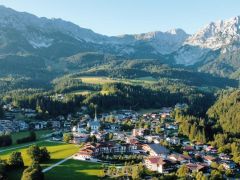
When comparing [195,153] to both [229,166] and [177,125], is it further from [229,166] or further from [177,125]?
[177,125]

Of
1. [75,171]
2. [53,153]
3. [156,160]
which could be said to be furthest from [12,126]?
[156,160]

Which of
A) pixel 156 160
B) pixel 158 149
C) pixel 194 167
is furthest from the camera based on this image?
pixel 158 149

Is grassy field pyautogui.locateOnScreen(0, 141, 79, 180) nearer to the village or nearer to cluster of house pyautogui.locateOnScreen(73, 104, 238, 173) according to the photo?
the village

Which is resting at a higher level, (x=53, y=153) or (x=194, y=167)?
(x=53, y=153)

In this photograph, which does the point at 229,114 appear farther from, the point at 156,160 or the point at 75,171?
the point at 75,171

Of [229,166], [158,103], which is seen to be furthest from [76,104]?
[229,166]

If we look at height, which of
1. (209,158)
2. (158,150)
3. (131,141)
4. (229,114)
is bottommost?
(209,158)

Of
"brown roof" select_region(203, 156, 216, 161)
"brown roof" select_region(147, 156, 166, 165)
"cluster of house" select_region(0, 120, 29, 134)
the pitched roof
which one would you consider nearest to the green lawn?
"brown roof" select_region(147, 156, 166, 165)
